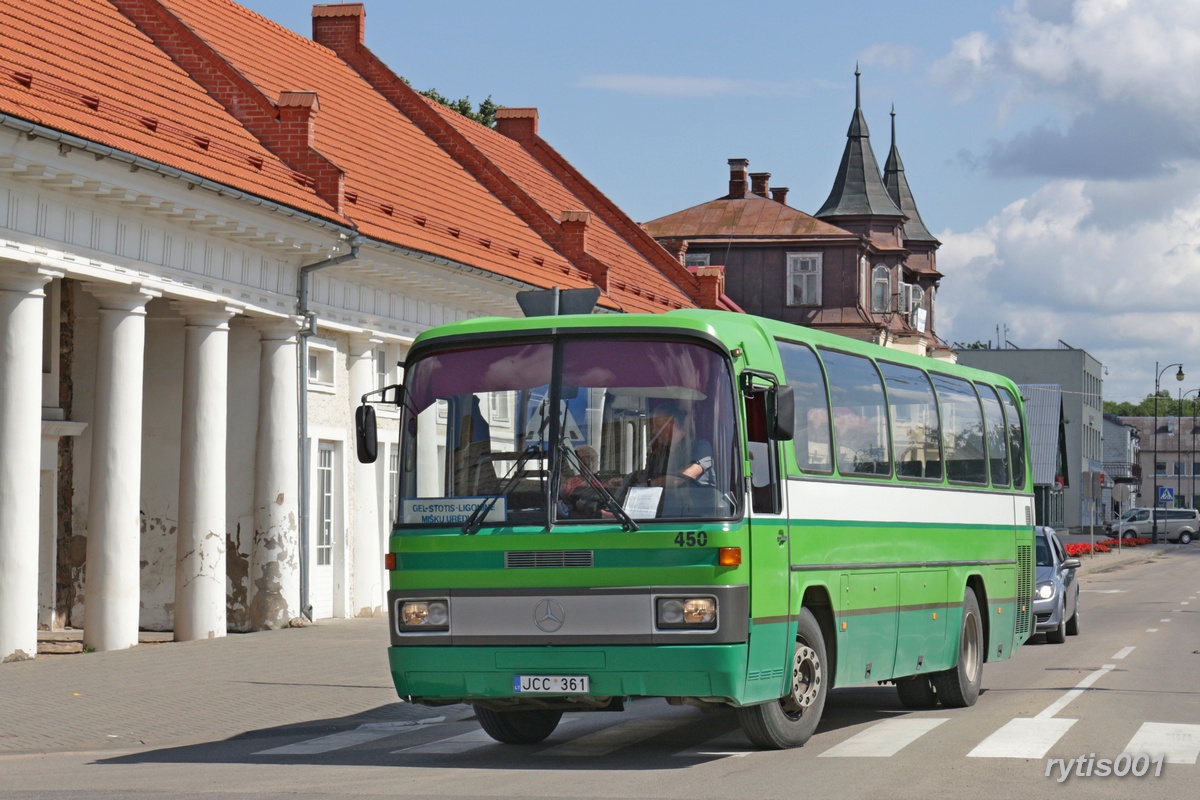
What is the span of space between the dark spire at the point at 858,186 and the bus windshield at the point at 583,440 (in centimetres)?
5659

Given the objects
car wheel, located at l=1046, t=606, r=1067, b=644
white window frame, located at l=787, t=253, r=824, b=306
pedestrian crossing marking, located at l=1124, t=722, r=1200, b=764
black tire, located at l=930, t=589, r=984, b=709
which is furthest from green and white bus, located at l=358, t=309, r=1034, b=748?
white window frame, located at l=787, t=253, r=824, b=306

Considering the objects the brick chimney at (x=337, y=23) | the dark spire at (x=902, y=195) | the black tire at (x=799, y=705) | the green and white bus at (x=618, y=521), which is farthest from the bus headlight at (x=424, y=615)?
the dark spire at (x=902, y=195)

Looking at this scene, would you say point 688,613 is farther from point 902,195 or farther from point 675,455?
point 902,195

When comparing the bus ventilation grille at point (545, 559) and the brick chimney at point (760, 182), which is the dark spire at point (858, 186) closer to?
the brick chimney at point (760, 182)

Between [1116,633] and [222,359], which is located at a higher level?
[222,359]

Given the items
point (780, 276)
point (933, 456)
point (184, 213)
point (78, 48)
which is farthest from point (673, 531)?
point (780, 276)

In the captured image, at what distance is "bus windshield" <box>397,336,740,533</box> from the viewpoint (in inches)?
436

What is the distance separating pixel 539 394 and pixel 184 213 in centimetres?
1151

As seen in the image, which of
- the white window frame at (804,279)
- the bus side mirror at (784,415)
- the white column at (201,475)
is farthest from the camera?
the white window frame at (804,279)

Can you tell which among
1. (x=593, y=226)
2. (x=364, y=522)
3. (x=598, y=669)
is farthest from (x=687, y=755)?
(x=593, y=226)

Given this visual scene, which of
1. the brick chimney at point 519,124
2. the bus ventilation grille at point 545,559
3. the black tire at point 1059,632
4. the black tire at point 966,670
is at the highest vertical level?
the brick chimney at point 519,124

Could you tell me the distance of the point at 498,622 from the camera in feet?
36.8

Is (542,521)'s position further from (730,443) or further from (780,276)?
(780,276)

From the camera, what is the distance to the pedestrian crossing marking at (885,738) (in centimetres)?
1180
